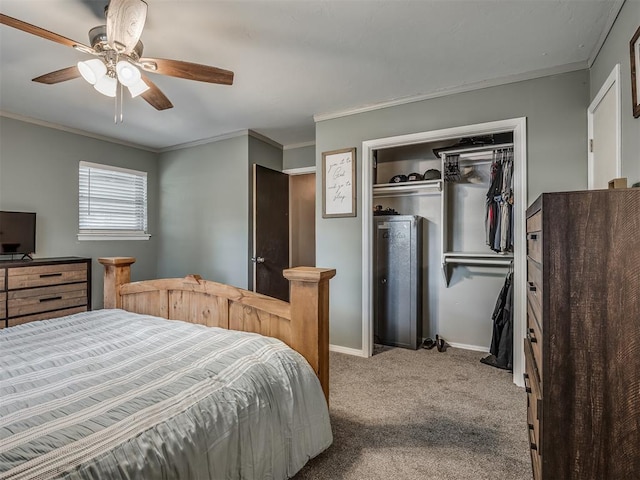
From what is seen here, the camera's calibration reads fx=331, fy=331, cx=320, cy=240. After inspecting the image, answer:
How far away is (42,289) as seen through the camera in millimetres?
3309

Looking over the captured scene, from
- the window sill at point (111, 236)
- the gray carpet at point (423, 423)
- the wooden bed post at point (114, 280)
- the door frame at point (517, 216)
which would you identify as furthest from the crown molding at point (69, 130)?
the gray carpet at point (423, 423)

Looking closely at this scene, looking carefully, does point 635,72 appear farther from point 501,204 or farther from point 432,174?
point 432,174

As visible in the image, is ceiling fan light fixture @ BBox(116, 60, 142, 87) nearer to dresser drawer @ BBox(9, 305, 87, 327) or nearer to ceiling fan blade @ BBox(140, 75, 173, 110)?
ceiling fan blade @ BBox(140, 75, 173, 110)

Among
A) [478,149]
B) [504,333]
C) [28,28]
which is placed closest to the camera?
[28,28]

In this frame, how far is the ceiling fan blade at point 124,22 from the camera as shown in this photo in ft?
5.14

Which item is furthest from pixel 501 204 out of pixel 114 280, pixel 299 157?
pixel 114 280

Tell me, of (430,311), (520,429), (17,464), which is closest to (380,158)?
(430,311)

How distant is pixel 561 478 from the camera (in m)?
1.00

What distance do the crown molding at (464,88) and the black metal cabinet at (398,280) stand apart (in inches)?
45.3

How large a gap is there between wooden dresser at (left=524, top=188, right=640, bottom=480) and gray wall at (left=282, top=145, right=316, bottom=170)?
384 centimetres

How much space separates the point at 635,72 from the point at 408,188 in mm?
2217

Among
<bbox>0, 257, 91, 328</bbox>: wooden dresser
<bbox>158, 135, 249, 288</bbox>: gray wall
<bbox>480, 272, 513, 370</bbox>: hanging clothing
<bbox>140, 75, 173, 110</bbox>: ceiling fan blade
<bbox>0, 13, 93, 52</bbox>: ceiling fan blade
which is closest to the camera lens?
<bbox>0, 13, 93, 52</bbox>: ceiling fan blade

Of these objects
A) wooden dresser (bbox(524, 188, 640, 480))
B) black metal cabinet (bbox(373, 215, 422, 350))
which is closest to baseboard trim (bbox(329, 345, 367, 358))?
black metal cabinet (bbox(373, 215, 422, 350))

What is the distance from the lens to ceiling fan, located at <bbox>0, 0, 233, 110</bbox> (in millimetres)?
1582
